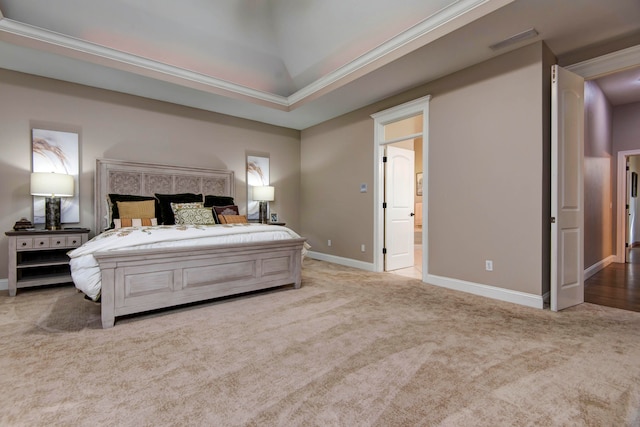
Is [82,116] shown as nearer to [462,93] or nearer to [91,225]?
[91,225]

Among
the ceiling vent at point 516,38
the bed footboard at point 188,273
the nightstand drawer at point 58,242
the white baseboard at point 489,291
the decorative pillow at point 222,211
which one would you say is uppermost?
the ceiling vent at point 516,38

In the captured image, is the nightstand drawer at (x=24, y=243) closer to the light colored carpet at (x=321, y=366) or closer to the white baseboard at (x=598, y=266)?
the light colored carpet at (x=321, y=366)

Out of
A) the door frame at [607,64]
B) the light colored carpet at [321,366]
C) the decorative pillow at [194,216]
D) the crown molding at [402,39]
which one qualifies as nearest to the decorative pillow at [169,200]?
the decorative pillow at [194,216]

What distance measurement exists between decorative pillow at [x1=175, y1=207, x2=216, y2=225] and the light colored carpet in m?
1.36

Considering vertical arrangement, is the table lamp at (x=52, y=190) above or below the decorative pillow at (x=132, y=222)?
above

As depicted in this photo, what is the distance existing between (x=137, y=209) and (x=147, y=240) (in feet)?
5.15

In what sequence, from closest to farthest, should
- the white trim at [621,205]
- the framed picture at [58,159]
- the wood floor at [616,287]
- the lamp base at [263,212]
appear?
1. the wood floor at [616,287]
2. the framed picture at [58,159]
3. the white trim at [621,205]
4. the lamp base at [263,212]

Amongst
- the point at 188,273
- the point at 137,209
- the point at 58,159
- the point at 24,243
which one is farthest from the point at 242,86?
the point at 24,243

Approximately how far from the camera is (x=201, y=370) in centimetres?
181

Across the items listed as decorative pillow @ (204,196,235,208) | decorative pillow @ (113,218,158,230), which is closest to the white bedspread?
decorative pillow @ (113,218,158,230)

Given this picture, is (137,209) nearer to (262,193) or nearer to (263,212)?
(262,193)

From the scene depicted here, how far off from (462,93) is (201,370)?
3851 mm

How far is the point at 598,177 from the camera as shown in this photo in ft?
15.3

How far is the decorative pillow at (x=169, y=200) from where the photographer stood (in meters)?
4.19
